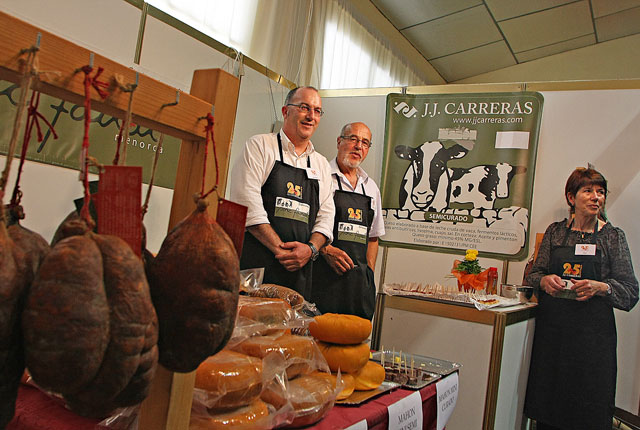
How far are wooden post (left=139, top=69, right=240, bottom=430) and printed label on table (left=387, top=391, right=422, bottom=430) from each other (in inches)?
21.4

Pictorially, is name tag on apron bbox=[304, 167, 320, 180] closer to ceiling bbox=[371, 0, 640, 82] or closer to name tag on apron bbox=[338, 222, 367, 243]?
name tag on apron bbox=[338, 222, 367, 243]

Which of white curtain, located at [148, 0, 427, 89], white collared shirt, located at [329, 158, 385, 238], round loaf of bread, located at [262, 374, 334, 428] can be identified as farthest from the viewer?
white curtain, located at [148, 0, 427, 89]

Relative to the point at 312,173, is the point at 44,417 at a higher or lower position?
→ lower

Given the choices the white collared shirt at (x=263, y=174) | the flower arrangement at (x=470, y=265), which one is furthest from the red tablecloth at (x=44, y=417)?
the flower arrangement at (x=470, y=265)

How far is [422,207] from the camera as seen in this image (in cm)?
381

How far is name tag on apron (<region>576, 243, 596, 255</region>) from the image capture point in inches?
119

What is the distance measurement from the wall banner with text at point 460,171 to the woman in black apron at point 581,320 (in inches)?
18.5

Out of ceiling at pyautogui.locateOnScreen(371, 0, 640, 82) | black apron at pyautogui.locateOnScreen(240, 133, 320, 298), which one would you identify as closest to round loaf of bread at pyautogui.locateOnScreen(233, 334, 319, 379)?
black apron at pyautogui.locateOnScreen(240, 133, 320, 298)

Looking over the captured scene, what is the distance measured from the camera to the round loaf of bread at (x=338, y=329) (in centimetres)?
118

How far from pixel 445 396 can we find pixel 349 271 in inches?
47.9

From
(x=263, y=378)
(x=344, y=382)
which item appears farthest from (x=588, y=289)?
(x=263, y=378)

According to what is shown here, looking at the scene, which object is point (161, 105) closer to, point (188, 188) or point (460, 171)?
point (188, 188)

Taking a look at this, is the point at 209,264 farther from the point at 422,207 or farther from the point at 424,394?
the point at 422,207

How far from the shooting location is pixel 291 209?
2.50m
